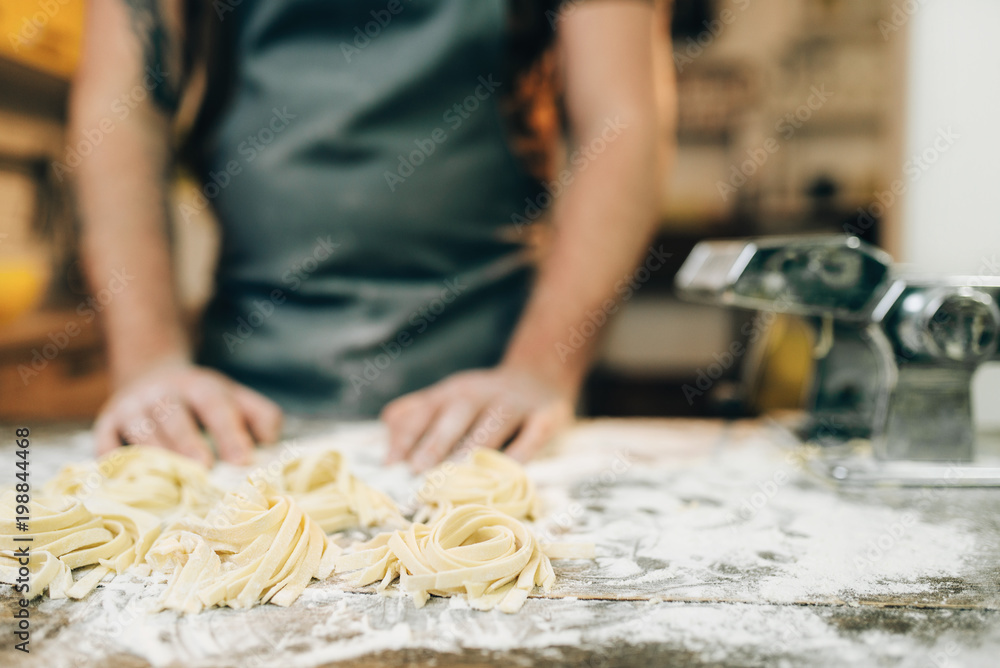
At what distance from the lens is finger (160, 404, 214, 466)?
0.91 m

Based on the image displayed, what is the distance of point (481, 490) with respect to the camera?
730 millimetres

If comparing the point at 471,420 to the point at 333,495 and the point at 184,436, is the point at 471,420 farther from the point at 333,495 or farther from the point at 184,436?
the point at 184,436

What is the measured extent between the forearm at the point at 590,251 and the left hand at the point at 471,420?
15 centimetres

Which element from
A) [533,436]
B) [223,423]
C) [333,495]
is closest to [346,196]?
[223,423]

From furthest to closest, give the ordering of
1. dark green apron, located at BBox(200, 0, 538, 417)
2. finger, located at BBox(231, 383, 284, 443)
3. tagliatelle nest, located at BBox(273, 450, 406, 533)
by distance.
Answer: dark green apron, located at BBox(200, 0, 538, 417) < finger, located at BBox(231, 383, 284, 443) < tagliatelle nest, located at BBox(273, 450, 406, 533)

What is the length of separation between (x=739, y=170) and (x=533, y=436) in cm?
295

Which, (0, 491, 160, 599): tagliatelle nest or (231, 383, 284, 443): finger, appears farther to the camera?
(231, 383, 284, 443): finger

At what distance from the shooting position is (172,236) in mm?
1248

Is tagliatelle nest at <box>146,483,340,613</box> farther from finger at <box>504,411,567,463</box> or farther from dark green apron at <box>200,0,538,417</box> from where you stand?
dark green apron at <box>200,0,538,417</box>

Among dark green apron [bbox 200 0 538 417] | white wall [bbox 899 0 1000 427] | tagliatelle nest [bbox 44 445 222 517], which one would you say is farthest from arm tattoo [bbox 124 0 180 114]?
white wall [bbox 899 0 1000 427]

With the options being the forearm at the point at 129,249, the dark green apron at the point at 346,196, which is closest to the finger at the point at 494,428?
the dark green apron at the point at 346,196

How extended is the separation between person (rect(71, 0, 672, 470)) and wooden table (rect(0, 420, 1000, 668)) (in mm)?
502

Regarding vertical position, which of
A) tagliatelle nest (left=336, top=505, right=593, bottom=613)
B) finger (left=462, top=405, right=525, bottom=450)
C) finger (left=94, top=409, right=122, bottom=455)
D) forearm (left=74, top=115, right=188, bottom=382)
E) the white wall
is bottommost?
finger (left=94, top=409, right=122, bottom=455)

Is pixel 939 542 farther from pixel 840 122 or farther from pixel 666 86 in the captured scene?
pixel 840 122
